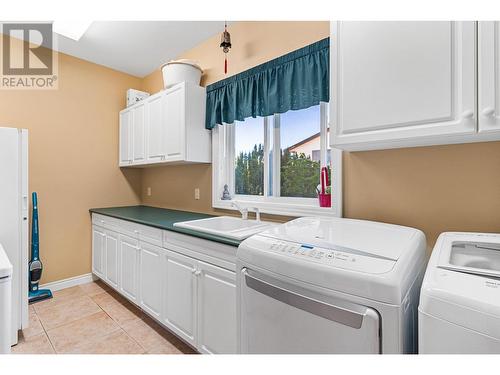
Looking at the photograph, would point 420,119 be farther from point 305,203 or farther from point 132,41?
point 132,41

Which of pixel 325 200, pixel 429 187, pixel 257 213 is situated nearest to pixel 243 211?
pixel 257 213

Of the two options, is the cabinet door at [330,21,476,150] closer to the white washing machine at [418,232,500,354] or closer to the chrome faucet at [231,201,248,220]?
the white washing machine at [418,232,500,354]

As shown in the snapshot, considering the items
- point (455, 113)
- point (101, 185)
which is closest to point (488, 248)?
point (455, 113)

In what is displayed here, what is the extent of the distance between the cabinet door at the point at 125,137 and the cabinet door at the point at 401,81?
2.52 meters

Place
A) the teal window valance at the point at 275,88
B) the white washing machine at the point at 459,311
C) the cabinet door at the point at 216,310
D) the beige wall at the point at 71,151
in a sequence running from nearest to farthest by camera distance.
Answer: the white washing machine at the point at 459,311 → the cabinet door at the point at 216,310 → the teal window valance at the point at 275,88 → the beige wall at the point at 71,151

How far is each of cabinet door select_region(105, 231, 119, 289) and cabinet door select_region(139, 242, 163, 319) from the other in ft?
1.76

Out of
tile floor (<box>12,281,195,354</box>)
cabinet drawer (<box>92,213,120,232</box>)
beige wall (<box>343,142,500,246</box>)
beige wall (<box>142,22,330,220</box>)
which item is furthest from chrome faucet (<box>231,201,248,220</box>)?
cabinet drawer (<box>92,213,120,232</box>)

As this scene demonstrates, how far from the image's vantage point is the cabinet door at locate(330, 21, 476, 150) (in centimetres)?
98

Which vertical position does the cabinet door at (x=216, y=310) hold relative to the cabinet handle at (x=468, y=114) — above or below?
below

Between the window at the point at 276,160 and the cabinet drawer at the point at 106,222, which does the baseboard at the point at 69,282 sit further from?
the window at the point at 276,160

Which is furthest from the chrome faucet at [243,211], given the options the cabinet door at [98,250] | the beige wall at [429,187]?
the cabinet door at [98,250]

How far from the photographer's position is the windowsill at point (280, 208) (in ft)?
5.71

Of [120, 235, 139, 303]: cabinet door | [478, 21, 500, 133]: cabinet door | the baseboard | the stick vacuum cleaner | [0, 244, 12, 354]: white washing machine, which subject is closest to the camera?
[478, 21, 500, 133]: cabinet door

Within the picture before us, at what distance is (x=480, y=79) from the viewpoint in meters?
0.93
